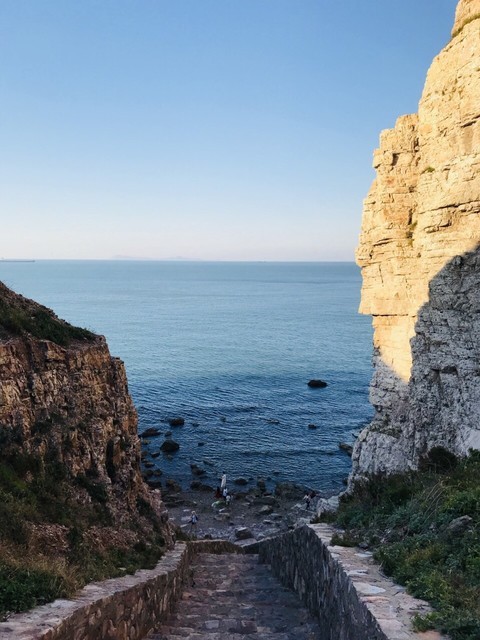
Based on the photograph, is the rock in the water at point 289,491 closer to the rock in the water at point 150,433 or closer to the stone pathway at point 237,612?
the rock in the water at point 150,433

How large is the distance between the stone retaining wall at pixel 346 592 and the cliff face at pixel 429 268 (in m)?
5.69

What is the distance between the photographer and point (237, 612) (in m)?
12.0

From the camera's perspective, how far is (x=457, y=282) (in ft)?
64.7

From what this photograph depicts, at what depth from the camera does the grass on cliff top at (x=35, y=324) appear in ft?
45.5

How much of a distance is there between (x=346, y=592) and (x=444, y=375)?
13.3 metres

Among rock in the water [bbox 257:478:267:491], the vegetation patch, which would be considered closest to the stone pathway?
the vegetation patch


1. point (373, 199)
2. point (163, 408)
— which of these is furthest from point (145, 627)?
point (163, 408)

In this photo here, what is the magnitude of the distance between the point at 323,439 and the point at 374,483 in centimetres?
3663

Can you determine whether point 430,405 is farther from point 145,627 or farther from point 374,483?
point 145,627

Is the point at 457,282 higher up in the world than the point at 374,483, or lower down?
higher up

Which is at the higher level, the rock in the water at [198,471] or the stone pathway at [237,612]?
the stone pathway at [237,612]

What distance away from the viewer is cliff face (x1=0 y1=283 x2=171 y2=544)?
40.0 feet

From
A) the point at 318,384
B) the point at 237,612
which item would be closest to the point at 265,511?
the point at 237,612

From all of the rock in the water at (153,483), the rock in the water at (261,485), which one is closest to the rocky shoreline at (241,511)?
the rock in the water at (261,485)
